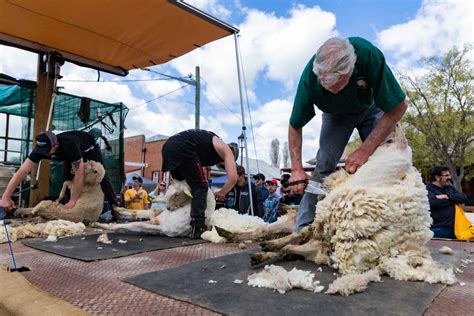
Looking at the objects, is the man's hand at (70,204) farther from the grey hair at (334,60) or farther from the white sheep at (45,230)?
the grey hair at (334,60)

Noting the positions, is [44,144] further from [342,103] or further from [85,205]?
[342,103]

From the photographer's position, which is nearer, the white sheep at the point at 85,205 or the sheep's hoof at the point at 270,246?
the sheep's hoof at the point at 270,246

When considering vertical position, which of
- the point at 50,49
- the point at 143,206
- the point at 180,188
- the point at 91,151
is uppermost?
the point at 50,49

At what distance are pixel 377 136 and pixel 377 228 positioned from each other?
71cm

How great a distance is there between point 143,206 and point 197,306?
7.46 metres

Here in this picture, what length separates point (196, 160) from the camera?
3.75m

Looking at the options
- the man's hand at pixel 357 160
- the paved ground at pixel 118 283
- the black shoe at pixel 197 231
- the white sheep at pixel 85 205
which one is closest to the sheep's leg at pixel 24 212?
the white sheep at pixel 85 205

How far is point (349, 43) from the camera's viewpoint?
231 centimetres

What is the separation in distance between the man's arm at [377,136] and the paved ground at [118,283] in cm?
92

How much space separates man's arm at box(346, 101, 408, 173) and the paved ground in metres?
0.92

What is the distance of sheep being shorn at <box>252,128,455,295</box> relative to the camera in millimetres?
2043

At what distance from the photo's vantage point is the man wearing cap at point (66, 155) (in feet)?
12.6

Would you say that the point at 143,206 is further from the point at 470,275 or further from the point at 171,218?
the point at 470,275

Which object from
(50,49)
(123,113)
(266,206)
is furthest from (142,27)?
(266,206)
